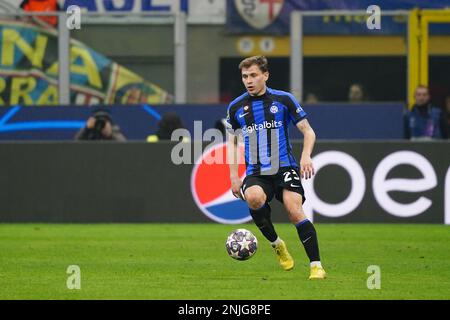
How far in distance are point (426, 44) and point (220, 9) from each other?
15.7 feet

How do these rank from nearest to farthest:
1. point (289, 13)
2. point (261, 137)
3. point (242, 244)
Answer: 1. point (261, 137)
2. point (242, 244)
3. point (289, 13)

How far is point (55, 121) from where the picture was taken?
2172cm

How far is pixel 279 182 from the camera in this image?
40.3 ft

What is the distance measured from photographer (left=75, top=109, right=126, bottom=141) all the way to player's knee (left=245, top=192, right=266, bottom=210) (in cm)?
820

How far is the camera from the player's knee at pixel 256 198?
12.2 m

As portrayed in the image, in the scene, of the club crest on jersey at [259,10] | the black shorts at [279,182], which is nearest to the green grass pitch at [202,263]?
the black shorts at [279,182]

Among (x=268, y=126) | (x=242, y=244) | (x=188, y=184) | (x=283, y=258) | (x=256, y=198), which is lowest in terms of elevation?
(x=283, y=258)

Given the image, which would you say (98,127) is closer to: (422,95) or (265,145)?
(422,95)

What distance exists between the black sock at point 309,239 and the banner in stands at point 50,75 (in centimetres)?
1017

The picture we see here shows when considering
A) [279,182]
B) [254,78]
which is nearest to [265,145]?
[279,182]

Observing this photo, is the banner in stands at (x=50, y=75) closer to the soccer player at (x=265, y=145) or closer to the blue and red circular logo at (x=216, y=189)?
the blue and red circular logo at (x=216, y=189)

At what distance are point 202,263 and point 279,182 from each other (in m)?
1.77

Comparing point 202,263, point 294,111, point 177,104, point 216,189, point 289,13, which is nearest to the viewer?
point 294,111

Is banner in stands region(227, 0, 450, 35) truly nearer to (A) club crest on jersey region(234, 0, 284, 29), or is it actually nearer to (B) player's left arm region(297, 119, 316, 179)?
(A) club crest on jersey region(234, 0, 284, 29)
